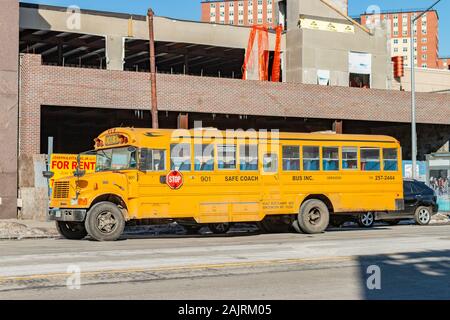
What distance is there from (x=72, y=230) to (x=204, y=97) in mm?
17213

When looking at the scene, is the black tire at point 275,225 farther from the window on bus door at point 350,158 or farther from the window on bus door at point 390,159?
the window on bus door at point 390,159

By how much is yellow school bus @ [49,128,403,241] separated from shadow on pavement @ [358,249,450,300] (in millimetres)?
5728

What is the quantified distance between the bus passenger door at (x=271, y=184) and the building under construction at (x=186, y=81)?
12092mm

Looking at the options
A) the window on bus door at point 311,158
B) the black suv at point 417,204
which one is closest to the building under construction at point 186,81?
the black suv at point 417,204

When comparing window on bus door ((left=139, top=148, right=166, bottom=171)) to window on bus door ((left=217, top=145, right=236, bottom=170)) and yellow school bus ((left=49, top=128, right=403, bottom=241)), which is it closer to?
yellow school bus ((left=49, top=128, right=403, bottom=241))

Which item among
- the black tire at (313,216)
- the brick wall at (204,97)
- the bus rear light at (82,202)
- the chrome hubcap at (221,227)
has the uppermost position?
the brick wall at (204,97)

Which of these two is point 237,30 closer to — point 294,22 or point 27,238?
point 294,22

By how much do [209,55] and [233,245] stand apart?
88.4 ft

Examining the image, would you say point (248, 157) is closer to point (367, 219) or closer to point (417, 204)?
point (367, 219)

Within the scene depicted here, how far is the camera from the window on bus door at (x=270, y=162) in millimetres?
18359

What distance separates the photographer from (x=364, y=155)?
19844mm

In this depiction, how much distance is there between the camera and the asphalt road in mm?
8547
